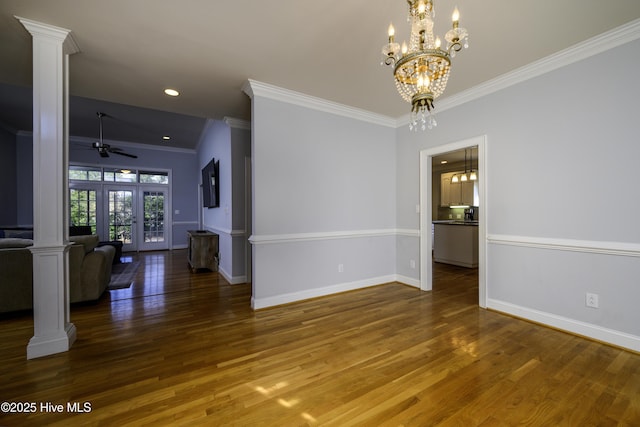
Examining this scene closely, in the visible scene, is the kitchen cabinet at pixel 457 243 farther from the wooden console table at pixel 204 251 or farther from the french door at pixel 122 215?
the french door at pixel 122 215

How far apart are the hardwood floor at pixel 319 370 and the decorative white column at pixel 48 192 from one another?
0.80ft

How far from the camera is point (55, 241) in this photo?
2189mm

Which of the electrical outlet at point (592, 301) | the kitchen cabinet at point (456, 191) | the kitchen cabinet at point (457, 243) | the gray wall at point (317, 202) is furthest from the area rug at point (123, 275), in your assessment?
the kitchen cabinet at point (456, 191)

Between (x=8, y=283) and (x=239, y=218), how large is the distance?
2672 mm

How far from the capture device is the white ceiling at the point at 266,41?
6.42 feet

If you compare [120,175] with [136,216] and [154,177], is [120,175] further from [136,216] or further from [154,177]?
[136,216]

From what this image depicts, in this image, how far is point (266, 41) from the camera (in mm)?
2348

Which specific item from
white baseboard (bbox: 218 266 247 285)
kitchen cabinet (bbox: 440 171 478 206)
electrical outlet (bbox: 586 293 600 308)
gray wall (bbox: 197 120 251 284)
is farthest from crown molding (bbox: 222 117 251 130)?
kitchen cabinet (bbox: 440 171 478 206)

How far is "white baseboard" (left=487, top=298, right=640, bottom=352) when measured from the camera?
222 cm

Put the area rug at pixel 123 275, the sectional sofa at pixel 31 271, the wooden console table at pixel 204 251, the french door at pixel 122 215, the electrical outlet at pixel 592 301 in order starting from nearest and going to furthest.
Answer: the electrical outlet at pixel 592 301
the sectional sofa at pixel 31 271
the area rug at pixel 123 275
the wooden console table at pixel 204 251
the french door at pixel 122 215

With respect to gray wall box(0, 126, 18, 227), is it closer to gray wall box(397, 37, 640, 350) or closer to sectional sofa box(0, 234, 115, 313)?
sectional sofa box(0, 234, 115, 313)

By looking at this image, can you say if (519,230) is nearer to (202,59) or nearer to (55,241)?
(202,59)

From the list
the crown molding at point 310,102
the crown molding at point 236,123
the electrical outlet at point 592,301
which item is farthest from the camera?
the crown molding at point 236,123

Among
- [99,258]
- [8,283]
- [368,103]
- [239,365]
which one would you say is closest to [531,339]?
[239,365]
